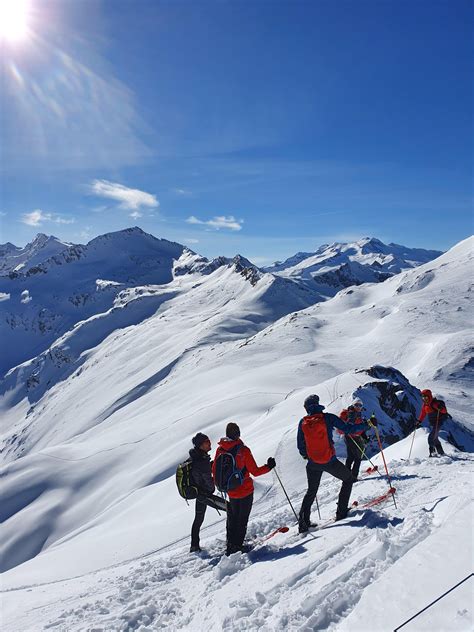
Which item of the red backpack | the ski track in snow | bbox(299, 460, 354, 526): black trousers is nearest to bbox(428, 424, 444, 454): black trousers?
the ski track in snow

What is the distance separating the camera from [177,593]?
723 centimetres

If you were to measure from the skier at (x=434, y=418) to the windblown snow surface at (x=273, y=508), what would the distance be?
0.46 meters

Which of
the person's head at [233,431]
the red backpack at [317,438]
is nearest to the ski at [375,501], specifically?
the red backpack at [317,438]

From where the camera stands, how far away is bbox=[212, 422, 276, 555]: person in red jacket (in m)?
8.16

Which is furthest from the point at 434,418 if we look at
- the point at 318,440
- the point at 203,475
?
the point at 203,475

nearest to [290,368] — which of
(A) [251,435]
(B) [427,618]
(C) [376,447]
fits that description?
(A) [251,435]

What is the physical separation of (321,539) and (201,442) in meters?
2.78

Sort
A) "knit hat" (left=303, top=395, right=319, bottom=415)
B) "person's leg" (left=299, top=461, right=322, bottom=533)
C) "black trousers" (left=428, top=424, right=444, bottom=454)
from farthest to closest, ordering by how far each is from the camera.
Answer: "black trousers" (left=428, top=424, right=444, bottom=454), "person's leg" (left=299, top=461, right=322, bottom=533), "knit hat" (left=303, top=395, right=319, bottom=415)

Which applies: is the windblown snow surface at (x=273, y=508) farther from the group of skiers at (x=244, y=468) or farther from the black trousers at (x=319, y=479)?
the group of skiers at (x=244, y=468)

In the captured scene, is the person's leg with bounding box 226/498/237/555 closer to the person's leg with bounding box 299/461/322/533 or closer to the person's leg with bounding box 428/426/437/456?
the person's leg with bounding box 299/461/322/533

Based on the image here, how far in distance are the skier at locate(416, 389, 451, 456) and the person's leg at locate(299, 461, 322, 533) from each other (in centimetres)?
700

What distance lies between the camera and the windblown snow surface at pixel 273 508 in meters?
5.96

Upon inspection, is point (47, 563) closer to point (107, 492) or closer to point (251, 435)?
point (251, 435)

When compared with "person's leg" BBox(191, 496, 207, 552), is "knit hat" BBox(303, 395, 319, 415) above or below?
above
